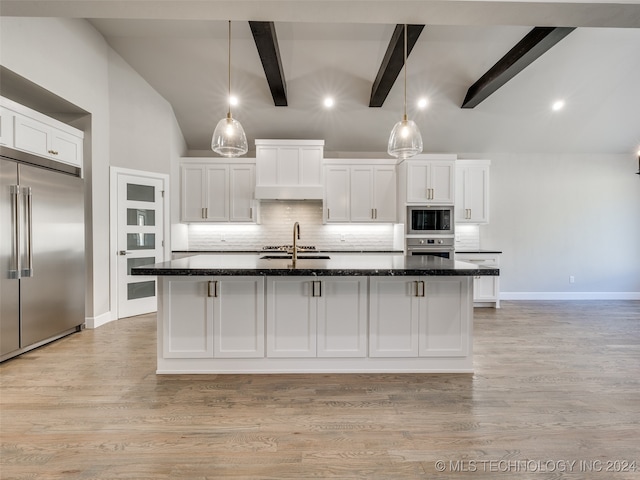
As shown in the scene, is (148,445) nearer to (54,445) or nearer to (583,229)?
(54,445)

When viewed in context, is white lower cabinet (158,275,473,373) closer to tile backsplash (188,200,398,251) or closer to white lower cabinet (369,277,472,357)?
white lower cabinet (369,277,472,357)

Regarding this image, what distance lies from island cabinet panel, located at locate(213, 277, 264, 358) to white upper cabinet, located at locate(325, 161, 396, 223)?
9.95ft

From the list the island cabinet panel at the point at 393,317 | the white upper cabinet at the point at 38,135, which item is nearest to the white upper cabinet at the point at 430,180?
the island cabinet panel at the point at 393,317

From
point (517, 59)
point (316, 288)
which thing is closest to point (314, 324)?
point (316, 288)

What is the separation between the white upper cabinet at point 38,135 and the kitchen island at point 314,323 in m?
2.03

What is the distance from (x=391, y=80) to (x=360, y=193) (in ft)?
6.12

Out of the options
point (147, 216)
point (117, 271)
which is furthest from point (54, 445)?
point (147, 216)

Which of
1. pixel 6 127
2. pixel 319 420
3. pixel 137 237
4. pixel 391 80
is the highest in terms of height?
pixel 391 80

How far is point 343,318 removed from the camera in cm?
274

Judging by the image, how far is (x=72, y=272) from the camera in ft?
12.3

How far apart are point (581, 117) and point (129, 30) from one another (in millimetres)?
6762

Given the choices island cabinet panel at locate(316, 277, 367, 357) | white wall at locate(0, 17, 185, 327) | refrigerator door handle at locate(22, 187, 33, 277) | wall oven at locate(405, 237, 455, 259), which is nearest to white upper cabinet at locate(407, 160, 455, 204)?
wall oven at locate(405, 237, 455, 259)

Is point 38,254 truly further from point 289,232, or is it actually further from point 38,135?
point 289,232

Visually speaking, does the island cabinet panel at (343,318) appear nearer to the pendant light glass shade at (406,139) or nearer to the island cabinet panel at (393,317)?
the island cabinet panel at (393,317)
